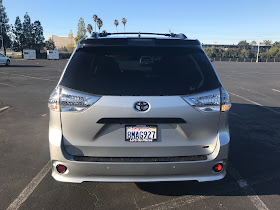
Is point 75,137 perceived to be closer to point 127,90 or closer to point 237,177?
point 127,90

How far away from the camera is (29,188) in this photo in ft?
10.7

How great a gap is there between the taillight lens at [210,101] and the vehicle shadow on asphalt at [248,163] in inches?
49.3

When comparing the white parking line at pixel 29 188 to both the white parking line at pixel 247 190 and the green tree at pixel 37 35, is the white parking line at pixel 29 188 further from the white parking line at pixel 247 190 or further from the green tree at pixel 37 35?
the green tree at pixel 37 35

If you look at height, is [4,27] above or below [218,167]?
above

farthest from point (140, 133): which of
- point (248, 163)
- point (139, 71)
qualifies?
point (248, 163)

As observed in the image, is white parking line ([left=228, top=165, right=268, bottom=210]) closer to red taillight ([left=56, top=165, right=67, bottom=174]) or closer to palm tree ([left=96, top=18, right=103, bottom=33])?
red taillight ([left=56, top=165, right=67, bottom=174])

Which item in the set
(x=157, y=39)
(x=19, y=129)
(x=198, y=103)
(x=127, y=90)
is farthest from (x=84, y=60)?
(x=19, y=129)

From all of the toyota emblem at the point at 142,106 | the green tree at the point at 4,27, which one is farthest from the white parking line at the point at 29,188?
the green tree at the point at 4,27

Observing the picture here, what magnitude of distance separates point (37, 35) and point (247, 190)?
98.4 meters

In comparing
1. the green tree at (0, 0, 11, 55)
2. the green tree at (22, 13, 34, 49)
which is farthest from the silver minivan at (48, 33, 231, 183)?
the green tree at (22, 13, 34, 49)

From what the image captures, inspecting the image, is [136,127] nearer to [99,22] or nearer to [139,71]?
[139,71]

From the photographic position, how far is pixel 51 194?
3107mm

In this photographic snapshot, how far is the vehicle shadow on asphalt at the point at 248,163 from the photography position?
127 inches

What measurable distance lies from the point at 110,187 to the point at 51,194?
743 millimetres
